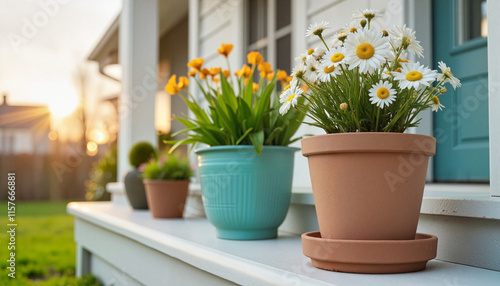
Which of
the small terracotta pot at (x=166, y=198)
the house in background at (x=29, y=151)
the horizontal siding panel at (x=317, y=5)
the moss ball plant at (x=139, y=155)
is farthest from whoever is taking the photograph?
the house in background at (x=29, y=151)

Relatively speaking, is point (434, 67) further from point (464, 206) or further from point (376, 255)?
point (376, 255)

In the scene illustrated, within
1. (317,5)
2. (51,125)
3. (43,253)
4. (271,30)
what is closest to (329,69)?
(317,5)

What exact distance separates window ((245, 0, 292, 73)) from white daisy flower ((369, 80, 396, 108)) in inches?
83.8

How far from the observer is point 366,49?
3.14 ft

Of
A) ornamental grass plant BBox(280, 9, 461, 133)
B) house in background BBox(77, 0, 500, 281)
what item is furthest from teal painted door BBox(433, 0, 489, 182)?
ornamental grass plant BBox(280, 9, 461, 133)

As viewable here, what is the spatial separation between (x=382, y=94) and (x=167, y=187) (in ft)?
5.06

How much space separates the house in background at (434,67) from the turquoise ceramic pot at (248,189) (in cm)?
12

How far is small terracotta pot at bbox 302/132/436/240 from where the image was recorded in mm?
984

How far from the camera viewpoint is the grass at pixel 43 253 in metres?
3.05

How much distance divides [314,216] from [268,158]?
26 cm

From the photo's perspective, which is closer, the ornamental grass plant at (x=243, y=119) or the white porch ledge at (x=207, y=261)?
the white porch ledge at (x=207, y=261)

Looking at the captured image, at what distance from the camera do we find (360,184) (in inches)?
39.1

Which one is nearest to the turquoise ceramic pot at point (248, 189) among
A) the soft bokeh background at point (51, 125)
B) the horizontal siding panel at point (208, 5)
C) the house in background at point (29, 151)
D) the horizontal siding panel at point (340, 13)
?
the horizontal siding panel at point (340, 13)

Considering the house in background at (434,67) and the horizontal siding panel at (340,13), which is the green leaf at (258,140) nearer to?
the house in background at (434,67)
